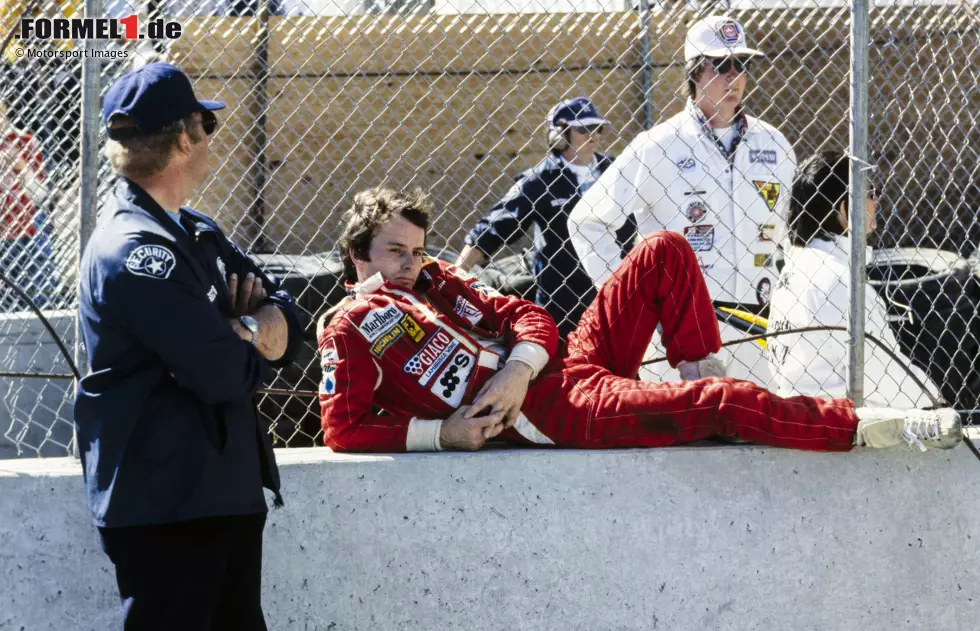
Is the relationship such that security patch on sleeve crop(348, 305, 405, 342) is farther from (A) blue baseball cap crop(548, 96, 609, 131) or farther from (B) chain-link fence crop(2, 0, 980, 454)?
(A) blue baseball cap crop(548, 96, 609, 131)

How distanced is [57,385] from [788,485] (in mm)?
A: 3781

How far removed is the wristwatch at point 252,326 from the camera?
89.4 inches

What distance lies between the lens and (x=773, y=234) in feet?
13.5

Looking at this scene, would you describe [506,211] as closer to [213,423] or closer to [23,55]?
[23,55]

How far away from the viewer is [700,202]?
13.1 ft

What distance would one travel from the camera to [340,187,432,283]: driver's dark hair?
10.2 ft

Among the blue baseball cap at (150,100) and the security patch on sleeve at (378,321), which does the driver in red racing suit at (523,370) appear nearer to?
the security patch on sleeve at (378,321)

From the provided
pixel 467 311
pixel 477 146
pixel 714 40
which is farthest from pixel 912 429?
pixel 477 146

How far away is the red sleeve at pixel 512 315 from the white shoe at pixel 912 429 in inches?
37.1

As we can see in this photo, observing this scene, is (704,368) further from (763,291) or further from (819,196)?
(763,291)

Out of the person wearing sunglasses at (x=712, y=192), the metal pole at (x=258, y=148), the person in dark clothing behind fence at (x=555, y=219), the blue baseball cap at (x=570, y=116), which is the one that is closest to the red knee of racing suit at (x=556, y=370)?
the person wearing sunglasses at (x=712, y=192)

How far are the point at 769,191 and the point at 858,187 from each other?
1.07m

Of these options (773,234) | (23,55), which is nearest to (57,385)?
(23,55)

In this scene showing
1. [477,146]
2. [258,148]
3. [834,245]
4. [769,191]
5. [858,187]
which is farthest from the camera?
[477,146]
